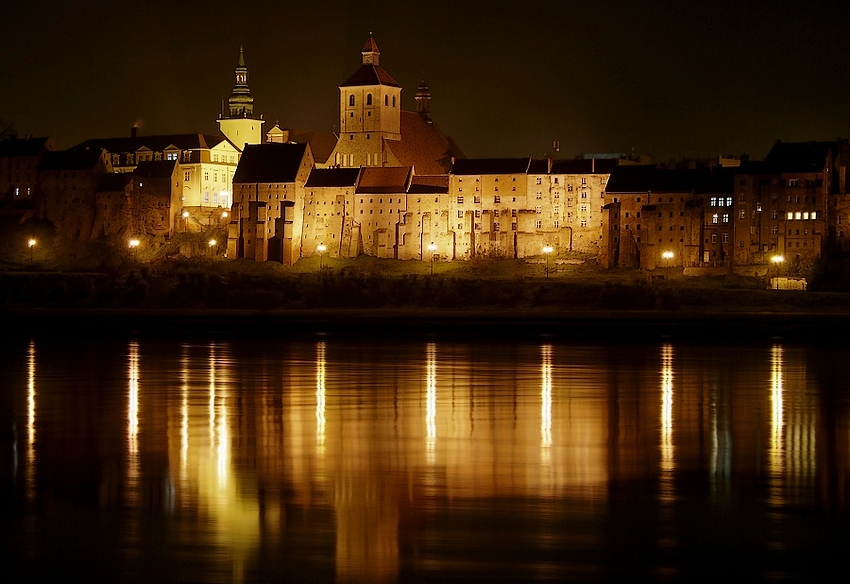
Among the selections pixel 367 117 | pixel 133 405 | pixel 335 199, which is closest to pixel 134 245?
pixel 335 199

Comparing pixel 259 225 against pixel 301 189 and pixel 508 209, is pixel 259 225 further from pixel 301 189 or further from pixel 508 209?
pixel 508 209

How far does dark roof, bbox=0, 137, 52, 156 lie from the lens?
96.1 metres

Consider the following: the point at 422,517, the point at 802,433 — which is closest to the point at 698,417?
the point at 802,433

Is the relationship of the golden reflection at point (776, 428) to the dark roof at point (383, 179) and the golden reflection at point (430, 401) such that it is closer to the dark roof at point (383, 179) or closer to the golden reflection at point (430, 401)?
the golden reflection at point (430, 401)

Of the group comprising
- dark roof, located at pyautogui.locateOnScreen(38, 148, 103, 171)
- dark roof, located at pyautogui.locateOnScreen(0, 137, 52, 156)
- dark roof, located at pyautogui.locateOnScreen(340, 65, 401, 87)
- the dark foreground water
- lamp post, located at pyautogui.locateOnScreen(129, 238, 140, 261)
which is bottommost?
the dark foreground water

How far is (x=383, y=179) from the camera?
86375mm

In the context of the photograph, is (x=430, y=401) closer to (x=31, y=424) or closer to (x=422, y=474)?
(x=31, y=424)

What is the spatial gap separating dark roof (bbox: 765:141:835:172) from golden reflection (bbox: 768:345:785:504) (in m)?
34.1

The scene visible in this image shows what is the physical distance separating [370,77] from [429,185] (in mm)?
13644

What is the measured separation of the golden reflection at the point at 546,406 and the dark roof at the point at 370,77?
5662 centimetres

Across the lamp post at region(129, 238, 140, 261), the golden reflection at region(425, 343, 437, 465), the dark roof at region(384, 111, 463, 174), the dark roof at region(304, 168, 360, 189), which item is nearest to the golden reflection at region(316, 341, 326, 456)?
the golden reflection at region(425, 343, 437, 465)

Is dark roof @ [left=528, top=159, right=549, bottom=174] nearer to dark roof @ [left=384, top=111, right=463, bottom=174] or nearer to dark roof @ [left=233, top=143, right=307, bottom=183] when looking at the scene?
dark roof @ [left=384, top=111, right=463, bottom=174]

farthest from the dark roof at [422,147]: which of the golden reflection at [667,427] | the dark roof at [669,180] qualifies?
the golden reflection at [667,427]

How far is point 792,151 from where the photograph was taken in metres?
74.0
